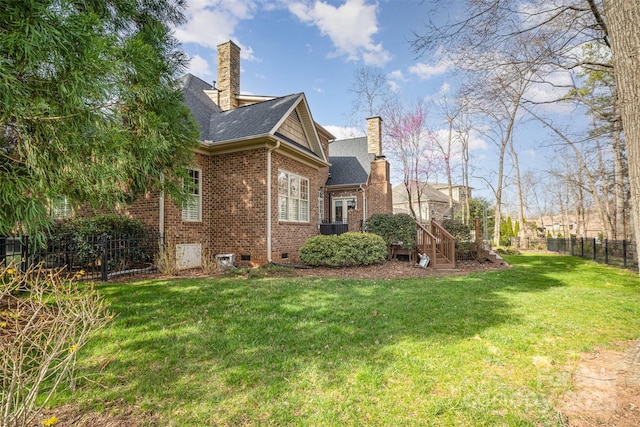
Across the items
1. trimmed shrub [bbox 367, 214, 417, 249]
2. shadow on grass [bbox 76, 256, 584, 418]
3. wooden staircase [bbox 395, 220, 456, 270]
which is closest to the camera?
shadow on grass [bbox 76, 256, 584, 418]

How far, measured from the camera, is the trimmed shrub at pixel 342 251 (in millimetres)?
9867

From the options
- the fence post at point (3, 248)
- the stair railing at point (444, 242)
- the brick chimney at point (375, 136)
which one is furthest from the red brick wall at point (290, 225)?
the brick chimney at point (375, 136)

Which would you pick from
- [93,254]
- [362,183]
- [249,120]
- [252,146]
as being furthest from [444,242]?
[93,254]

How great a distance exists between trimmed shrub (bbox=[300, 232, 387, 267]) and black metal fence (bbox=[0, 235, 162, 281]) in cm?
461

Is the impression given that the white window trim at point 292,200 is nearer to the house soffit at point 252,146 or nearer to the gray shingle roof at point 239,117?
the house soffit at point 252,146

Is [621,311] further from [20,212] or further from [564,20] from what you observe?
[20,212]

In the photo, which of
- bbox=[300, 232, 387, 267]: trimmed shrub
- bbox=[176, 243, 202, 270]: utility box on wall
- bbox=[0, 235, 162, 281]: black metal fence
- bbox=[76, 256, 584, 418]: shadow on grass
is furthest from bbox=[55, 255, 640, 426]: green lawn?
bbox=[300, 232, 387, 267]: trimmed shrub

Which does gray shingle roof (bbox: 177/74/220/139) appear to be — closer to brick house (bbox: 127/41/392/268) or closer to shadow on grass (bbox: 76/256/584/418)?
brick house (bbox: 127/41/392/268)

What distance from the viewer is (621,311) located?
520cm

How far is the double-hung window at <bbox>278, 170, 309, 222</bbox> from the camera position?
432 inches

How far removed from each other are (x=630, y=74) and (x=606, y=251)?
42.8 feet

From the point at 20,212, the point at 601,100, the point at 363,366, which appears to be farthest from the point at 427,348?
the point at 601,100

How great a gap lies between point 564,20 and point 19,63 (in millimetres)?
10376

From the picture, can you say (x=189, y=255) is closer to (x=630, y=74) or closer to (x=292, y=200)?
(x=292, y=200)
